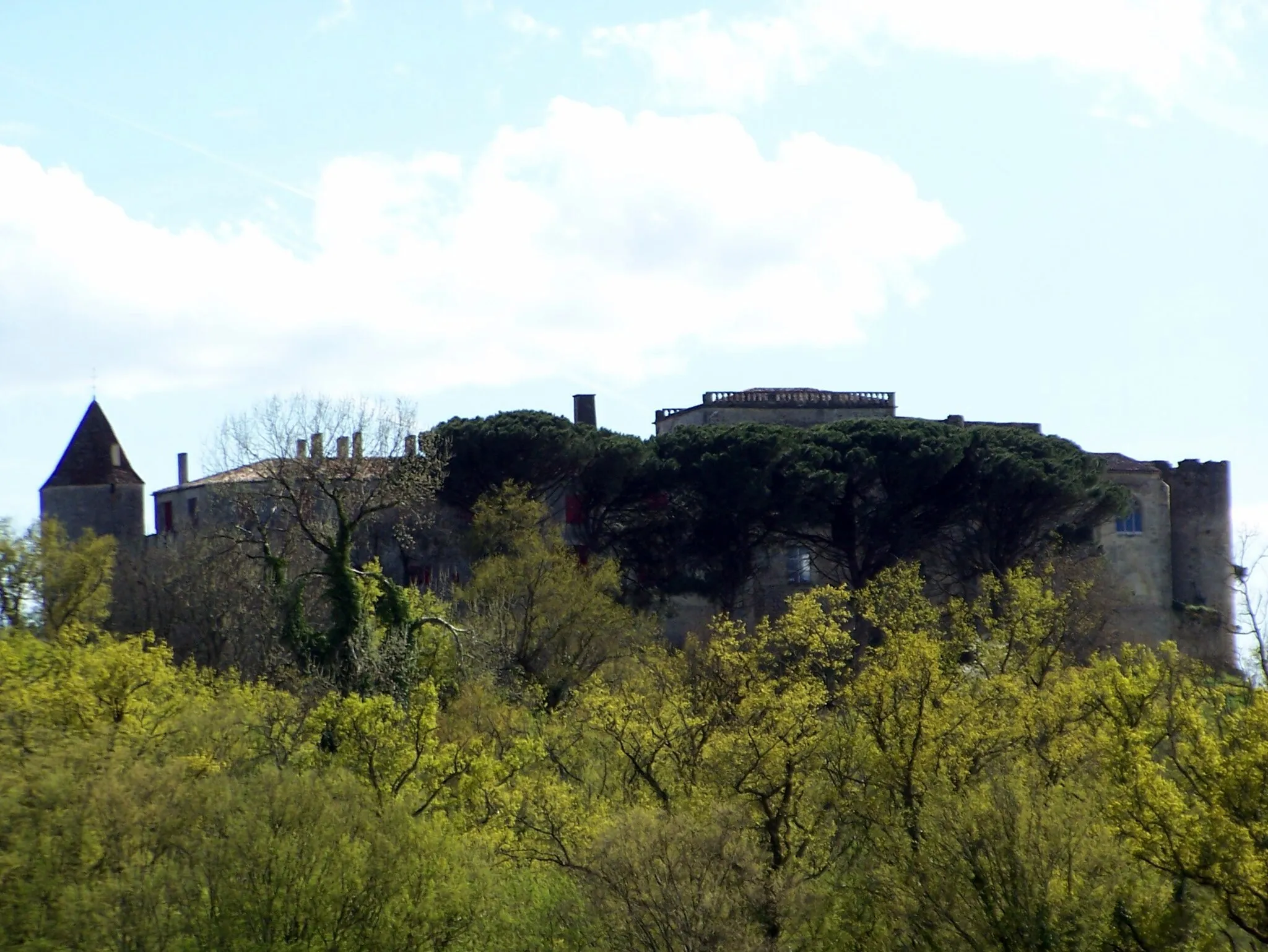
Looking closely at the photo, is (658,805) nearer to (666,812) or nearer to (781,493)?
(666,812)

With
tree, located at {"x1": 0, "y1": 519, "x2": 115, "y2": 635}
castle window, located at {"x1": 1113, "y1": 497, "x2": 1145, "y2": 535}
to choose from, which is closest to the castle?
castle window, located at {"x1": 1113, "y1": 497, "x2": 1145, "y2": 535}

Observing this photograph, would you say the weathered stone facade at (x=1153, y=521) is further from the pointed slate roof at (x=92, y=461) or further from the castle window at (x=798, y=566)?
the pointed slate roof at (x=92, y=461)

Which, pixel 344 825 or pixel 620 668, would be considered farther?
pixel 620 668

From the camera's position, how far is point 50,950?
20125 millimetres

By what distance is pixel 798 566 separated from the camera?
5278cm

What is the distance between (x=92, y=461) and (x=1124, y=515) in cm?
3799

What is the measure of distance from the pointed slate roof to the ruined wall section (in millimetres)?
38836

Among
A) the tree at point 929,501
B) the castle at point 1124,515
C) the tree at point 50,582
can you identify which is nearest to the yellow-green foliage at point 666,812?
the tree at point 50,582

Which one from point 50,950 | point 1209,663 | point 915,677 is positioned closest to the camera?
point 50,950

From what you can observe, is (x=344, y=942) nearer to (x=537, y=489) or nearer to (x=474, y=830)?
(x=474, y=830)

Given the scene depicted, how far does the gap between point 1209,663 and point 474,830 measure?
92.0 feet

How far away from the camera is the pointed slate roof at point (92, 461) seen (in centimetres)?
6391

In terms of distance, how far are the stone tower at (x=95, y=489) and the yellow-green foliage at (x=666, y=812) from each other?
34402 millimetres

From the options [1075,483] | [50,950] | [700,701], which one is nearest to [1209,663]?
[1075,483]
